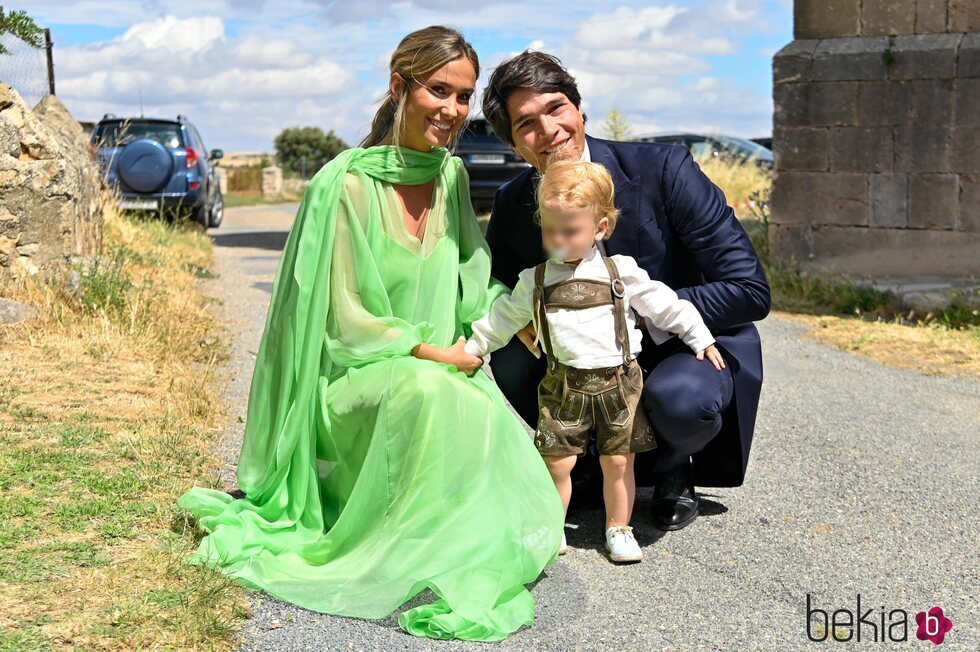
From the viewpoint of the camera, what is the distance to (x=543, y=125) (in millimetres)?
3680

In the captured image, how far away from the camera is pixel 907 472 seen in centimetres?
479

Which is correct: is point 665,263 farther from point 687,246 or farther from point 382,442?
point 382,442

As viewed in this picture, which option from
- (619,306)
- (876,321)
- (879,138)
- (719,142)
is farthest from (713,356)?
(719,142)

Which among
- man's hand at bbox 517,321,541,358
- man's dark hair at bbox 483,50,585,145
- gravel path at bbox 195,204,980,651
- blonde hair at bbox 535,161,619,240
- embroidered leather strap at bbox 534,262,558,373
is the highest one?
man's dark hair at bbox 483,50,585,145

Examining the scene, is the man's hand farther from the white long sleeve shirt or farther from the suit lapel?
the suit lapel

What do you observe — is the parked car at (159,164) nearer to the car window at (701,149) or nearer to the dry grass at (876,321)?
the dry grass at (876,321)

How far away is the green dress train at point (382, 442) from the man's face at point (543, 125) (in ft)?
0.98

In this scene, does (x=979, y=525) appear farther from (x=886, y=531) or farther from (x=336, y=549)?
(x=336, y=549)

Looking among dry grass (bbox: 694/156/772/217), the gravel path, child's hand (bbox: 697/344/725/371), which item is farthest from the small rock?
dry grass (bbox: 694/156/772/217)

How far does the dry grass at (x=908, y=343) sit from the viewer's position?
730cm

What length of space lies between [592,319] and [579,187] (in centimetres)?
43

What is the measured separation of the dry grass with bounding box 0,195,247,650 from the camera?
2.95 metres

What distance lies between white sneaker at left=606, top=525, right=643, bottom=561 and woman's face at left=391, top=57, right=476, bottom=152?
4.65 feet

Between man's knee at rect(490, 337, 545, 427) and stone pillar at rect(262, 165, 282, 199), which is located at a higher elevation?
stone pillar at rect(262, 165, 282, 199)
